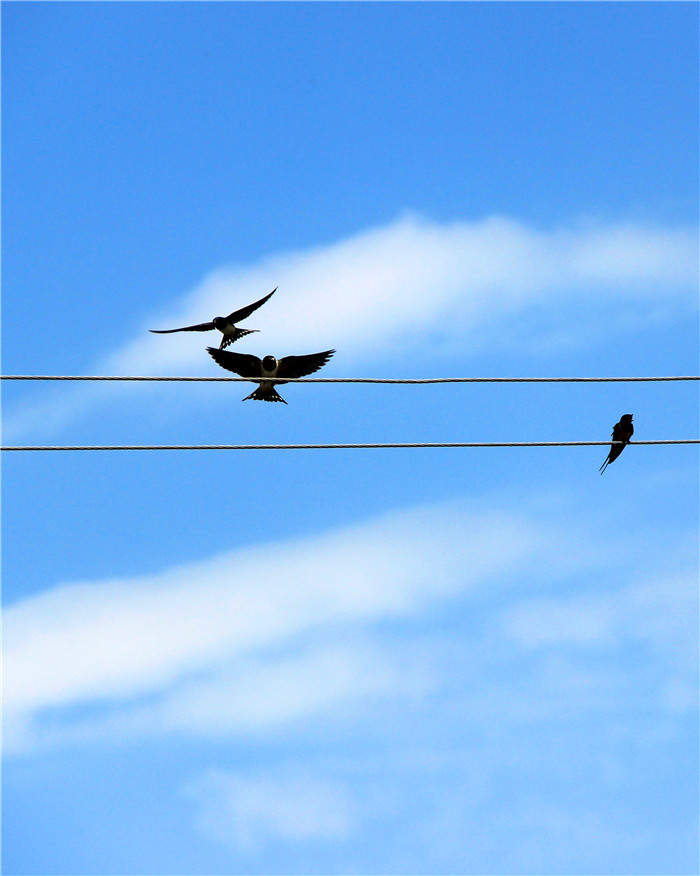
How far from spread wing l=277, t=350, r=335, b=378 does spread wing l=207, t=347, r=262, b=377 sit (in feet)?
0.62

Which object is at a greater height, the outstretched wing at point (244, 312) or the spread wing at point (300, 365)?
the outstretched wing at point (244, 312)

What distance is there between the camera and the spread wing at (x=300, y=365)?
11242 millimetres

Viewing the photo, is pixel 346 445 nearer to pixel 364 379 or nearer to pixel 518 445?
pixel 364 379

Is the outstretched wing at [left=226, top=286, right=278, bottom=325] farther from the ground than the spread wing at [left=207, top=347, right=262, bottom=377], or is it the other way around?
the outstretched wing at [left=226, top=286, right=278, bottom=325]

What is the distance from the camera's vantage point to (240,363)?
1124 cm

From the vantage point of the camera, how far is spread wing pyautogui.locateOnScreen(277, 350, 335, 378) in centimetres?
1124

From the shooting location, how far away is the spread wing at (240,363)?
11211mm

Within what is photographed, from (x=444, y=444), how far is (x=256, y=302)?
13.7 feet

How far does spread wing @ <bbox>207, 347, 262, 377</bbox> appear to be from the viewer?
1121 cm

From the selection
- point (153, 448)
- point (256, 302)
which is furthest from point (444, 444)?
point (256, 302)

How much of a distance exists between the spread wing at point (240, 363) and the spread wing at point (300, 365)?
190mm

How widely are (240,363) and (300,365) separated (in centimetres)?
50

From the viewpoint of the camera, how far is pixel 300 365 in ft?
37.1

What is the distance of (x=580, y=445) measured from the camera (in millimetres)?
7988
